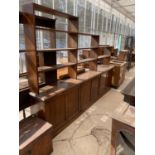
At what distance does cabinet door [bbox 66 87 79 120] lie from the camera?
251 centimetres

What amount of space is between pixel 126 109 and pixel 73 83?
1.27m

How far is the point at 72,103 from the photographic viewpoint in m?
2.65

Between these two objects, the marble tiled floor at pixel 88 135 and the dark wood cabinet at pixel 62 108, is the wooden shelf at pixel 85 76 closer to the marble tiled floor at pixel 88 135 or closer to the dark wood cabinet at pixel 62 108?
the dark wood cabinet at pixel 62 108

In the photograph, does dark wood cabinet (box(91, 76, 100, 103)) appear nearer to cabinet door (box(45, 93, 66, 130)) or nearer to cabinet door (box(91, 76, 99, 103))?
cabinet door (box(91, 76, 99, 103))

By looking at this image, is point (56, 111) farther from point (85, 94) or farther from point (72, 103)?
point (85, 94)

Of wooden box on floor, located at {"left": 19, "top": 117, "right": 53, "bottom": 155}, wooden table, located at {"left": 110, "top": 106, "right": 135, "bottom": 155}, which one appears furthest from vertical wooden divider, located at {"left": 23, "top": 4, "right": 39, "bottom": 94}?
wooden table, located at {"left": 110, "top": 106, "right": 135, "bottom": 155}

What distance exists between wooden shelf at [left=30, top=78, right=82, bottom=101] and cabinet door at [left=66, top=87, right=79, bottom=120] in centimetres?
12

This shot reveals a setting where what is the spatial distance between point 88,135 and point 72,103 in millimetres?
653

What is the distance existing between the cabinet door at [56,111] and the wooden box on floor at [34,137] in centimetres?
20

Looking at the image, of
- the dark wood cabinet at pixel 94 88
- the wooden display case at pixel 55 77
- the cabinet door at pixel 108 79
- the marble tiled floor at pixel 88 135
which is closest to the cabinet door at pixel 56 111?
the wooden display case at pixel 55 77

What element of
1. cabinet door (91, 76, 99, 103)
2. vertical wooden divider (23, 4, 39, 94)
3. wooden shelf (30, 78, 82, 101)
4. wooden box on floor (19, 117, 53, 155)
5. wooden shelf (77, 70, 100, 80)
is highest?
vertical wooden divider (23, 4, 39, 94)

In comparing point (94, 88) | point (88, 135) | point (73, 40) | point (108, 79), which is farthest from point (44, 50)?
point (108, 79)
